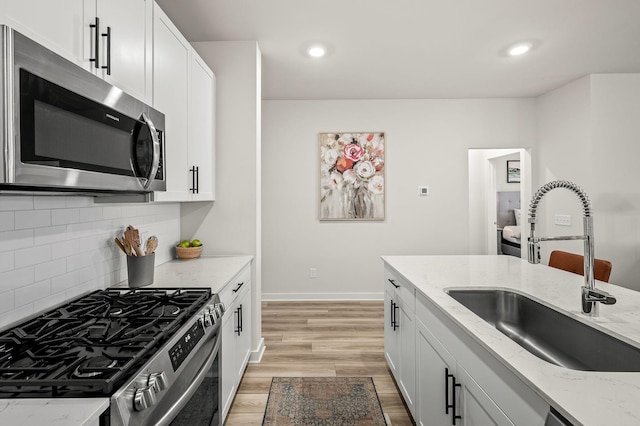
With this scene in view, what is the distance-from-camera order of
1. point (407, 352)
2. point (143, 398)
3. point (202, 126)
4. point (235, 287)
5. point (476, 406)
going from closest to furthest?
point (143, 398), point (476, 406), point (407, 352), point (235, 287), point (202, 126)

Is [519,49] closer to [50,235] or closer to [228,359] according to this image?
[228,359]

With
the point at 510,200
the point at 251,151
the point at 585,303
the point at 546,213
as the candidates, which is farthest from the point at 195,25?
the point at 510,200

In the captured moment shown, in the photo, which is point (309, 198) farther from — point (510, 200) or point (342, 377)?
point (510, 200)

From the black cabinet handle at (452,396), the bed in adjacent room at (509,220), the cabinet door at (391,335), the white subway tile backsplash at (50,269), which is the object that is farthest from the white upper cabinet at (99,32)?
the bed in adjacent room at (509,220)

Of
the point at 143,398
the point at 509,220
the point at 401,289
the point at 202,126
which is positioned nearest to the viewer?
the point at 143,398

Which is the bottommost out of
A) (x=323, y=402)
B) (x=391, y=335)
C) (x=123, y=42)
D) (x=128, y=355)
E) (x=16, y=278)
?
(x=323, y=402)

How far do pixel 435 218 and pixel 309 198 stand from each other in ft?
5.39

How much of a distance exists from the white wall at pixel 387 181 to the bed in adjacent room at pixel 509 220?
140cm

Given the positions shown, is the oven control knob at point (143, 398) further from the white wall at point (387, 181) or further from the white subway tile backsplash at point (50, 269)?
the white wall at point (387, 181)

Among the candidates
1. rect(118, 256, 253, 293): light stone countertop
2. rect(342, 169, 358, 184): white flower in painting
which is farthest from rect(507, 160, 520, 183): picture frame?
rect(118, 256, 253, 293): light stone countertop

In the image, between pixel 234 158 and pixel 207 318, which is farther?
pixel 234 158

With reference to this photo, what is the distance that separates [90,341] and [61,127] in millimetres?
656

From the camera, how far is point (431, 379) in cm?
165

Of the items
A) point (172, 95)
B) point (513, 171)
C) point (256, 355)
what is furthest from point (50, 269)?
point (513, 171)
